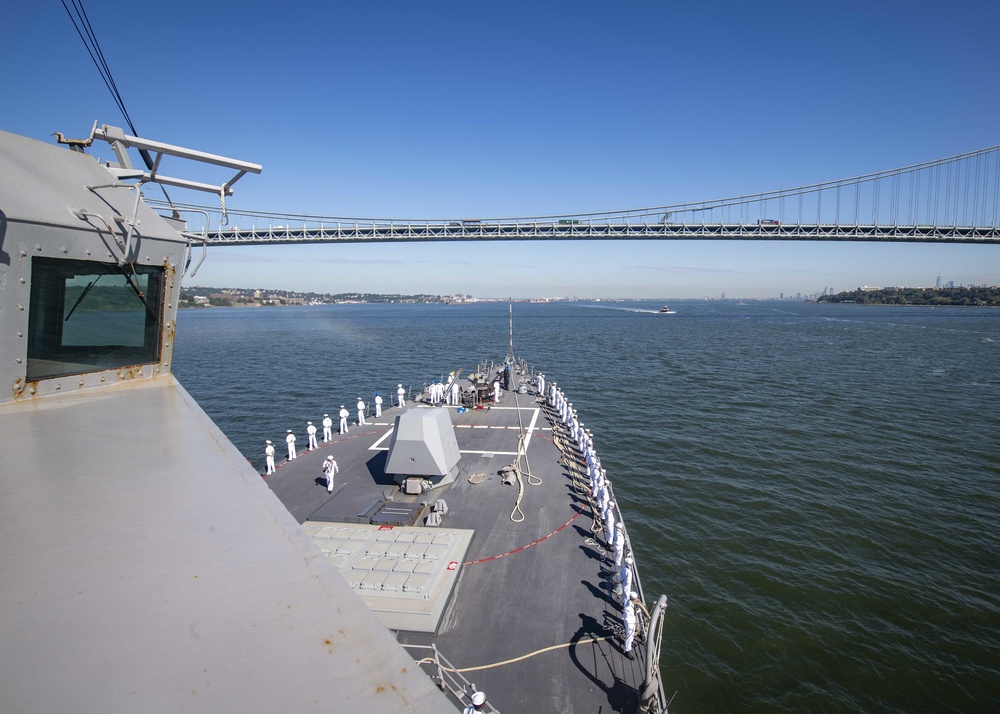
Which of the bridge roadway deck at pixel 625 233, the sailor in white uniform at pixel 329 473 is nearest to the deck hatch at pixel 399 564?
the sailor in white uniform at pixel 329 473

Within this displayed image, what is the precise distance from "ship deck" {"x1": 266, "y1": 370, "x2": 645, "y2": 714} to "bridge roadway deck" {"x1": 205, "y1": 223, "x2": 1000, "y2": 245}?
73.3 metres

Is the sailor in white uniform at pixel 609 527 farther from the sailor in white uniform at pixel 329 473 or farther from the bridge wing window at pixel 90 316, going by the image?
the bridge wing window at pixel 90 316

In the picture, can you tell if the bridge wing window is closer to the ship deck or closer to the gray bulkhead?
the gray bulkhead

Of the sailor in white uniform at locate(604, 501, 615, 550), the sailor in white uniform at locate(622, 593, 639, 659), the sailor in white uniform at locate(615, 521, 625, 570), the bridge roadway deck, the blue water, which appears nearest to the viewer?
the sailor in white uniform at locate(622, 593, 639, 659)

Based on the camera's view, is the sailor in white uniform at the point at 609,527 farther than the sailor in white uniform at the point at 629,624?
Yes

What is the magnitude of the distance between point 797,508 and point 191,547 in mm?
20151

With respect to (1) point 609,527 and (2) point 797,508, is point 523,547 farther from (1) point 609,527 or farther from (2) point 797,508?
(2) point 797,508

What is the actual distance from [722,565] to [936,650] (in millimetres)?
4640

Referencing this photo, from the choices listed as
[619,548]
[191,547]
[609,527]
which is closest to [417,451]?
[609,527]

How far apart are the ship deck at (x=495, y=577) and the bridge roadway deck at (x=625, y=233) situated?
73.3 metres

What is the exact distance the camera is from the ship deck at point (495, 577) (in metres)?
7.39

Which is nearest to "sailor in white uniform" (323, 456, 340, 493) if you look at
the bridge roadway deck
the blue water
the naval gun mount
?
the naval gun mount

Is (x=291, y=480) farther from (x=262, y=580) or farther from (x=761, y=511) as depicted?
(x=761, y=511)

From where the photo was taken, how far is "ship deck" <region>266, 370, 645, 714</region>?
7.39 meters
